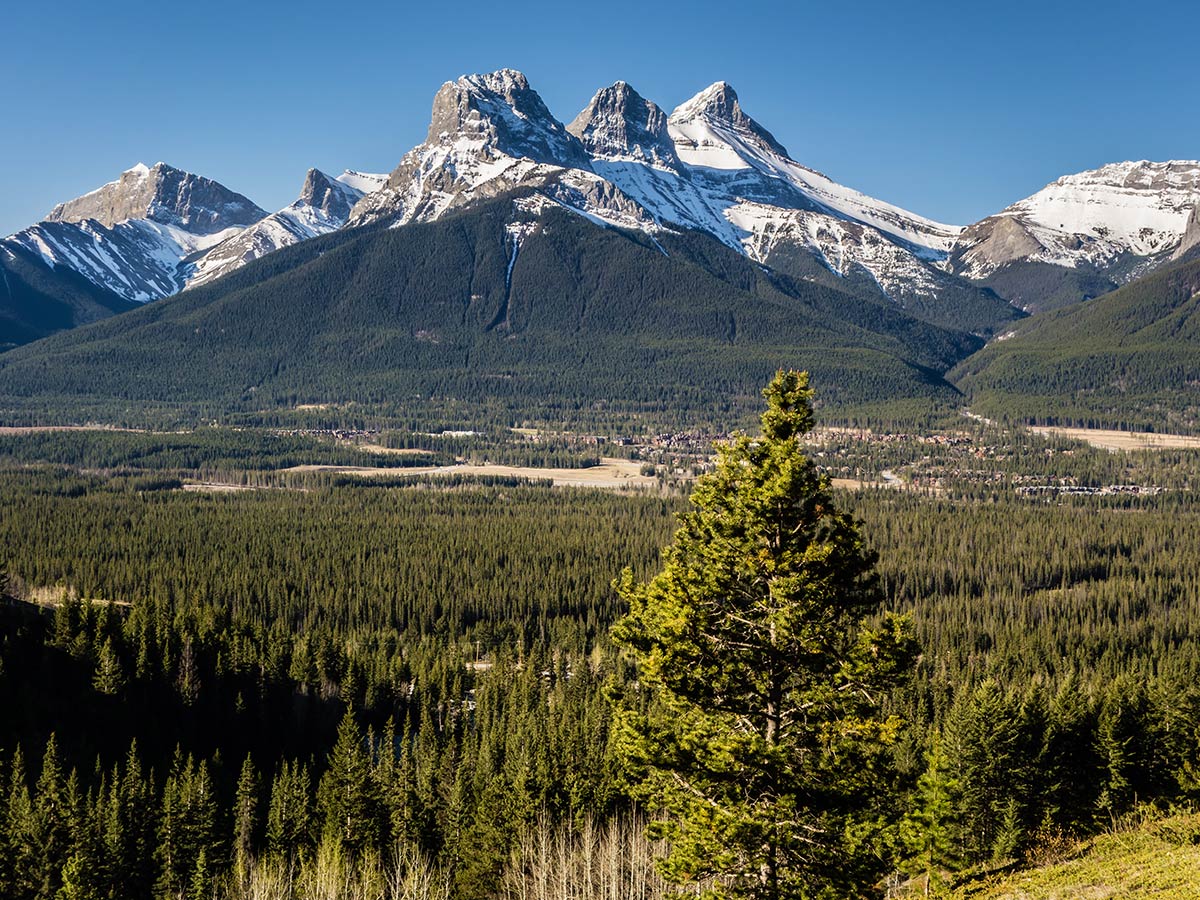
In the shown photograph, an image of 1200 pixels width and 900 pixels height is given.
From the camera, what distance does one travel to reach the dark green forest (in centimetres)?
5591

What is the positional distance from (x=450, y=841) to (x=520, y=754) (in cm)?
639

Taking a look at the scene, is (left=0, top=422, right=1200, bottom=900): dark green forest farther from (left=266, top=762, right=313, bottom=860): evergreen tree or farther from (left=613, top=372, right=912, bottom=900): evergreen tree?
(left=613, top=372, right=912, bottom=900): evergreen tree

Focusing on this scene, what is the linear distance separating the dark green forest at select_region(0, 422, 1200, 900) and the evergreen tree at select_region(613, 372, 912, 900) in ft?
5.27

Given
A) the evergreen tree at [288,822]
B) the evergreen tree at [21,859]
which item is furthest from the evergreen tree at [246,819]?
the evergreen tree at [21,859]

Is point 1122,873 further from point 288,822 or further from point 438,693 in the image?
point 438,693

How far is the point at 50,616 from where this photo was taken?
300 feet

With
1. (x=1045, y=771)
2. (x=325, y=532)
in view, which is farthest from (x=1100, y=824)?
(x=325, y=532)

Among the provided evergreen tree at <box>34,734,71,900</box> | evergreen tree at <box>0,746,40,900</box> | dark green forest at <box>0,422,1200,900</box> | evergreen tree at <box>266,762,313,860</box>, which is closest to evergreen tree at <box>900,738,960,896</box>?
dark green forest at <box>0,422,1200,900</box>

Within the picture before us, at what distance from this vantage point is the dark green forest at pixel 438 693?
55906mm

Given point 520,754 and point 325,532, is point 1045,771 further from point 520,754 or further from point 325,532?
point 325,532

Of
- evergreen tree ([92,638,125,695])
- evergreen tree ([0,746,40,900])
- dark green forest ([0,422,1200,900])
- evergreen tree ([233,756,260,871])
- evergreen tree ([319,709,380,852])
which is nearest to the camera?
evergreen tree ([0,746,40,900])

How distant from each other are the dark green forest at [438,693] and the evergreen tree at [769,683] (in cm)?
161

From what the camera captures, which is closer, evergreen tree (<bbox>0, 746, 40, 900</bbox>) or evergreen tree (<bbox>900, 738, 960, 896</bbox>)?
evergreen tree (<bbox>900, 738, 960, 896</bbox>)

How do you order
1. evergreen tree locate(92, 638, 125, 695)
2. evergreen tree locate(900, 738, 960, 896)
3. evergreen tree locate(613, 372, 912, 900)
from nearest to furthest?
evergreen tree locate(613, 372, 912, 900)
evergreen tree locate(900, 738, 960, 896)
evergreen tree locate(92, 638, 125, 695)
